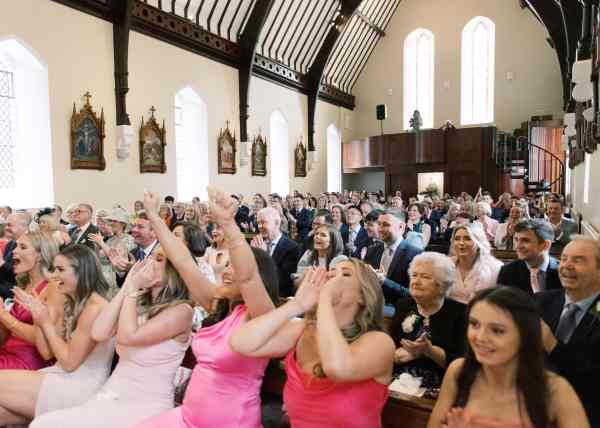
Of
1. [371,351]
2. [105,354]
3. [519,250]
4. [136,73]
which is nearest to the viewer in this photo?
[371,351]

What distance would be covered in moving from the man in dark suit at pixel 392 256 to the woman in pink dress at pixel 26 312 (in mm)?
2520

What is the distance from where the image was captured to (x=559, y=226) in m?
6.68

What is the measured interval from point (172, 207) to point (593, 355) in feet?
27.4

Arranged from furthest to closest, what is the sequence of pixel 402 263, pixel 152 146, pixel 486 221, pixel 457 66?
pixel 457 66
pixel 152 146
pixel 486 221
pixel 402 263

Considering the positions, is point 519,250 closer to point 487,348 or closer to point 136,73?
point 487,348

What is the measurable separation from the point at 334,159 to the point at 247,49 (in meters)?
8.20

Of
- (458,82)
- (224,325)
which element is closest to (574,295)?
(224,325)

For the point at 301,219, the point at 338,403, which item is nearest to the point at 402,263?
the point at 338,403

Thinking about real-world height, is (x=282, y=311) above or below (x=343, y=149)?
below

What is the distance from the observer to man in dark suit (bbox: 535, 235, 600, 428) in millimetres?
2008

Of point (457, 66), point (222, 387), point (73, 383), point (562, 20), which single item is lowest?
point (73, 383)

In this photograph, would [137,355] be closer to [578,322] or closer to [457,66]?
[578,322]

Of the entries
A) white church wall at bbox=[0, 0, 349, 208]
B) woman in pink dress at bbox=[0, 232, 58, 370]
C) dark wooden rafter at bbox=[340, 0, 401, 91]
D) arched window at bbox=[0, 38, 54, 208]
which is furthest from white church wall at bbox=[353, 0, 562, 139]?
woman in pink dress at bbox=[0, 232, 58, 370]

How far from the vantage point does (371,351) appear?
6.55 ft
